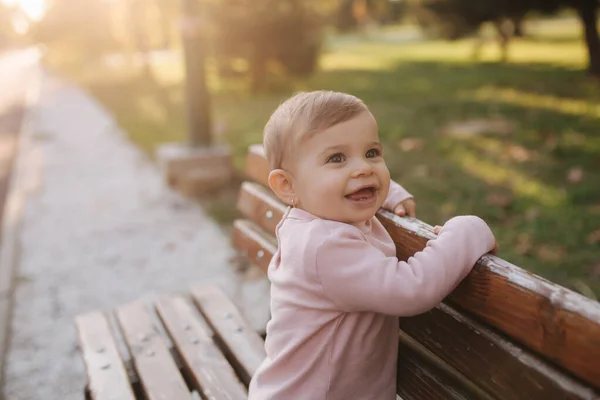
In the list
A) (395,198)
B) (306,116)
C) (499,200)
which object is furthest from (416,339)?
(499,200)

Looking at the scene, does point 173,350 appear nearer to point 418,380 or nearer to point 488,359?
point 418,380

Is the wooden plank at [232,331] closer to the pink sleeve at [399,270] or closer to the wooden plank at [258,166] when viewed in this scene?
the wooden plank at [258,166]

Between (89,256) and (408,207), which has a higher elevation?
(408,207)

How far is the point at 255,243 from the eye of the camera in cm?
263

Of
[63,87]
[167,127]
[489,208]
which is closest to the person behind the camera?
[489,208]

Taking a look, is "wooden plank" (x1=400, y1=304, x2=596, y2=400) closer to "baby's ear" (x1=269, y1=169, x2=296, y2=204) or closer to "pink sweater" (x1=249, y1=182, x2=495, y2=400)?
"pink sweater" (x1=249, y1=182, x2=495, y2=400)

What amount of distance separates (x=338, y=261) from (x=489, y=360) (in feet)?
1.35

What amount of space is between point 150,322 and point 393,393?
130 cm

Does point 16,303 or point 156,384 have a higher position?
point 156,384

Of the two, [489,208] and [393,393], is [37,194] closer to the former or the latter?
→ [489,208]

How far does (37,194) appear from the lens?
22.7 ft

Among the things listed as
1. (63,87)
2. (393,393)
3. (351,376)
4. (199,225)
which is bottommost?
(63,87)

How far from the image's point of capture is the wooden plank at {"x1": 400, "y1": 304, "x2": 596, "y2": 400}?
3.90 feet

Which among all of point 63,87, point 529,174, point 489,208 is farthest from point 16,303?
point 63,87
